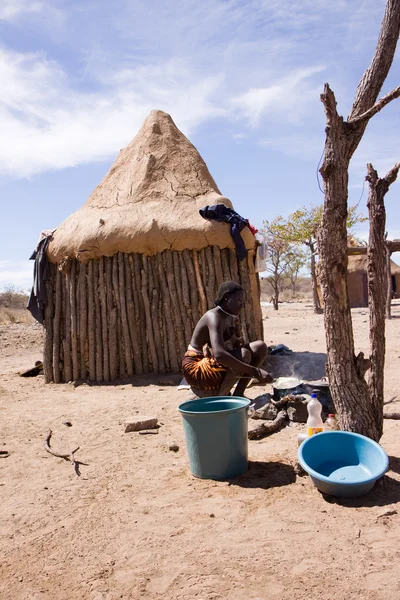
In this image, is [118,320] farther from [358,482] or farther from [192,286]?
[358,482]

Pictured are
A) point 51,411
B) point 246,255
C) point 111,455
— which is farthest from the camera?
point 246,255

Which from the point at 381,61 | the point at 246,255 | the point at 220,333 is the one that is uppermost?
the point at 381,61

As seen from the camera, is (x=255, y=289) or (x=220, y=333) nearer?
(x=220, y=333)

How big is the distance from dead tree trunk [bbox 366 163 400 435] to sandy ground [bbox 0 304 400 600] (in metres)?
0.47

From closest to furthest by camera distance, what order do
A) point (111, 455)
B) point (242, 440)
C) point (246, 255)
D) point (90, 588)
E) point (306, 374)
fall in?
point (90, 588), point (242, 440), point (111, 455), point (306, 374), point (246, 255)

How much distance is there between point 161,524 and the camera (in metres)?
2.94

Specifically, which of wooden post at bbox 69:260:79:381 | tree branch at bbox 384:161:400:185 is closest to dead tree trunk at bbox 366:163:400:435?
tree branch at bbox 384:161:400:185

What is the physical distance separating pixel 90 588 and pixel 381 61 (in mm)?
3215

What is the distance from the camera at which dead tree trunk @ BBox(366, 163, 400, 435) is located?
3.52 metres

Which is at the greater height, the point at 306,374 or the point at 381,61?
the point at 381,61

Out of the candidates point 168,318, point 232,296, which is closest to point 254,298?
point 168,318

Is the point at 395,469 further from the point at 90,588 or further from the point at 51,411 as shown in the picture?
the point at 51,411

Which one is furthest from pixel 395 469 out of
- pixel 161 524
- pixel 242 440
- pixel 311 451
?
pixel 161 524

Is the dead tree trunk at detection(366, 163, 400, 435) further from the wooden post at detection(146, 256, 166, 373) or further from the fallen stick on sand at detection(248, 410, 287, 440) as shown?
the wooden post at detection(146, 256, 166, 373)
